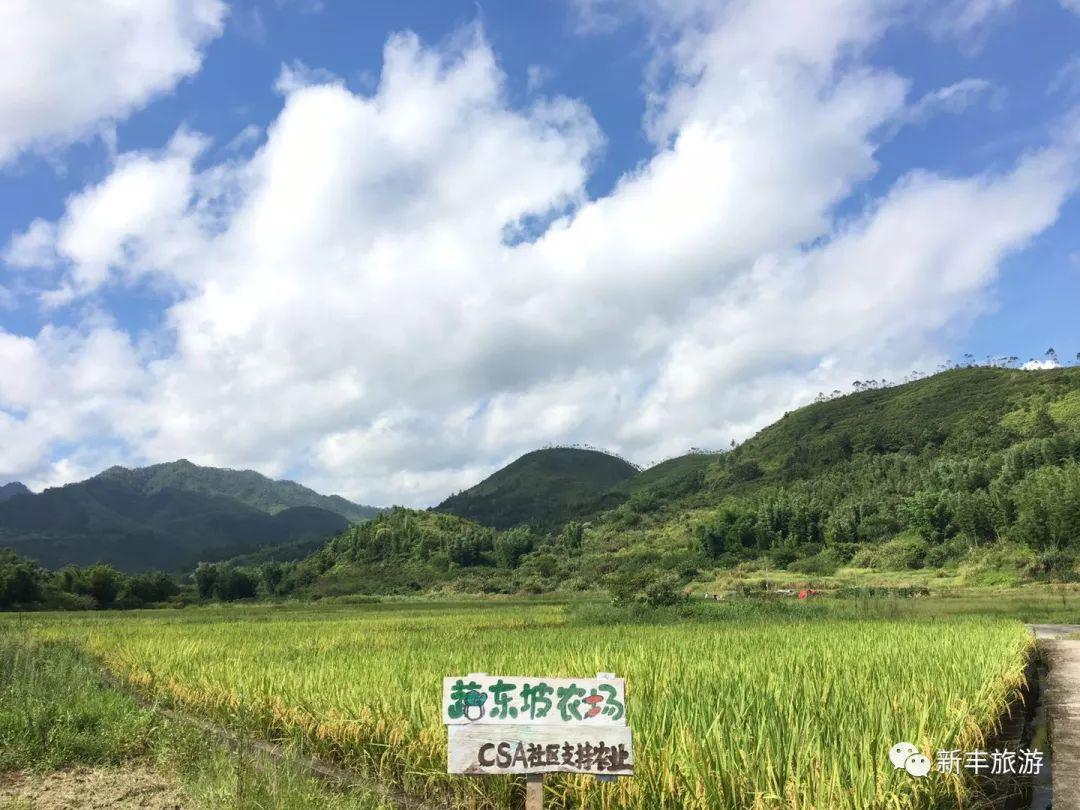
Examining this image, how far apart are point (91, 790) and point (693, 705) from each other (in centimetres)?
549

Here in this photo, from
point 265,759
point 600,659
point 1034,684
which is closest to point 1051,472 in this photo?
point 1034,684

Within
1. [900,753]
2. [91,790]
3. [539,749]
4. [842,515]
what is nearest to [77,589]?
[91,790]

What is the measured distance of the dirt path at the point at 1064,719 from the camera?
5637 millimetres

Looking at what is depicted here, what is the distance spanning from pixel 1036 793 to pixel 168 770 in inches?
312

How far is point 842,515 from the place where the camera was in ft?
294

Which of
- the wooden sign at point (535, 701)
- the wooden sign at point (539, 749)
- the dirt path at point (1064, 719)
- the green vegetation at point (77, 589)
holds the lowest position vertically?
the green vegetation at point (77, 589)

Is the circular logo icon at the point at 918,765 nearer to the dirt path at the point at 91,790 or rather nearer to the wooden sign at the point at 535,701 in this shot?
the wooden sign at the point at 535,701

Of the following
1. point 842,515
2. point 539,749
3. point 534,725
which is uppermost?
point 534,725

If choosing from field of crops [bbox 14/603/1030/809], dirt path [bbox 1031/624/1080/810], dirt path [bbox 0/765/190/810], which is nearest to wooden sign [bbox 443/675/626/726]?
field of crops [bbox 14/603/1030/809]

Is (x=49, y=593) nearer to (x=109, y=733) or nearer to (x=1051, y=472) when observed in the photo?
(x=109, y=733)

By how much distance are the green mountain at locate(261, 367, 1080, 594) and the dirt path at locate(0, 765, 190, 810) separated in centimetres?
2643

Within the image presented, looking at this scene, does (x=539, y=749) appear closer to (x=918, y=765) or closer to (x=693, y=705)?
(x=918, y=765)

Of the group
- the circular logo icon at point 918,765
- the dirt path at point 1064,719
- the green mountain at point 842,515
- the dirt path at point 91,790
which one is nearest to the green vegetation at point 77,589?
the green mountain at point 842,515

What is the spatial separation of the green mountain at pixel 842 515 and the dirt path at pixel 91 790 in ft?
86.7
